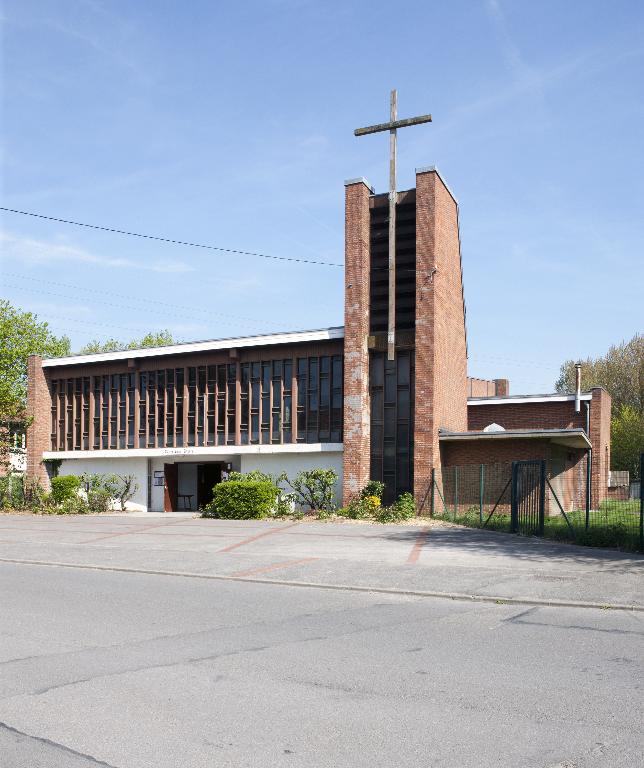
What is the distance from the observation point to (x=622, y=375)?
66.5 m

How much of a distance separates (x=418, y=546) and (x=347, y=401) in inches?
417

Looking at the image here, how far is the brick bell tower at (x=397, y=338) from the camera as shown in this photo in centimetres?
2773

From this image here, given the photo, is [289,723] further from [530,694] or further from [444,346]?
[444,346]

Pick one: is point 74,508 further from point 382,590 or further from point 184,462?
point 382,590

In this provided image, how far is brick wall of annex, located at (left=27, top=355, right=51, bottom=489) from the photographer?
36.2 meters

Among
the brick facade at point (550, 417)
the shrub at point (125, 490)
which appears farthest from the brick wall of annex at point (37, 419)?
the brick facade at point (550, 417)

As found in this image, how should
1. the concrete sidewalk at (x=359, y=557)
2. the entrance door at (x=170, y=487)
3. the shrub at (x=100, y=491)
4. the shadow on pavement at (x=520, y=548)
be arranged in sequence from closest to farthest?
the concrete sidewalk at (x=359, y=557)
the shadow on pavement at (x=520, y=548)
the shrub at (x=100, y=491)
the entrance door at (x=170, y=487)

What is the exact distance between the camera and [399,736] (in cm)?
546

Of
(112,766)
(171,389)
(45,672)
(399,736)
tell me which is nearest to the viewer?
(112,766)

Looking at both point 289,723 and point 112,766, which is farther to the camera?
point 289,723

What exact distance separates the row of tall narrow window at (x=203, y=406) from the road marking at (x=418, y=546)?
27.5 ft

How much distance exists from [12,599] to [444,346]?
2032 centimetres

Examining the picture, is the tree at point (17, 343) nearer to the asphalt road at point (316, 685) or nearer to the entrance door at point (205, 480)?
the entrance door at point (205, 480)

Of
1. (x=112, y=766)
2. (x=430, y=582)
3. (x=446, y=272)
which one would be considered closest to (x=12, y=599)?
(x=430, y=582)
